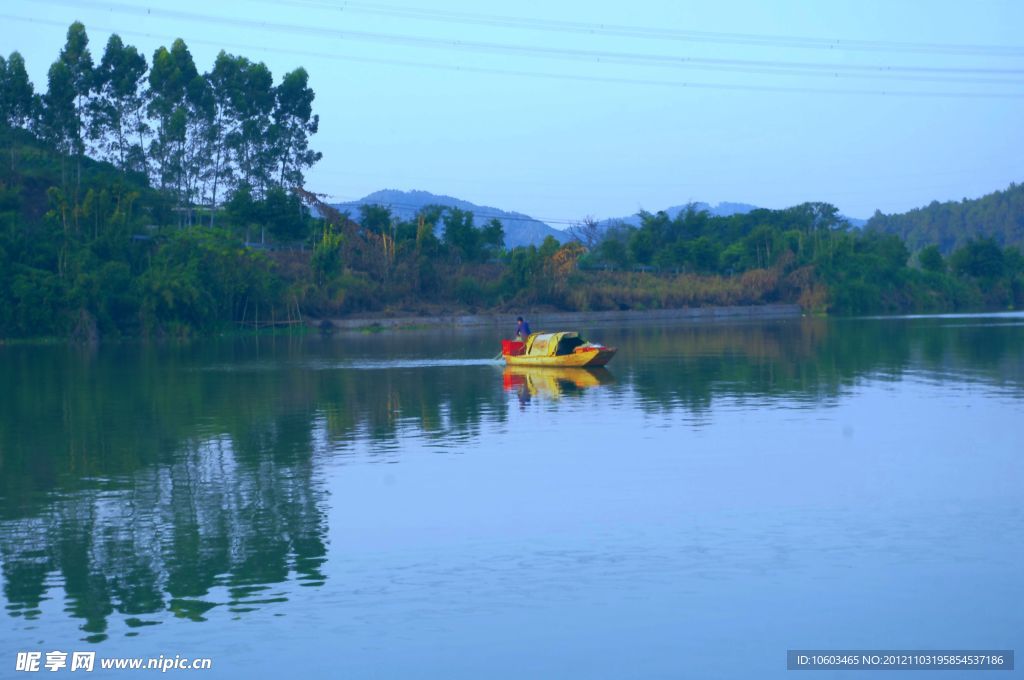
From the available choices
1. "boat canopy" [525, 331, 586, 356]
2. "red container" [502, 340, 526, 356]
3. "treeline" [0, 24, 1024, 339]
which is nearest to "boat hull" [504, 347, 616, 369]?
"boat canopy" [525, 331, 586, 356]

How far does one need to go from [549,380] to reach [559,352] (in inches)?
134

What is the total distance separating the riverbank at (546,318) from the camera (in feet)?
235

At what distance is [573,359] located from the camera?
35312 mm

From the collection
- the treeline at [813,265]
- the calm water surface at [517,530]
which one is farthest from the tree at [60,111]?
the calm water surface at [517,530]

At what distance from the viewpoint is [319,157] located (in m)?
93.9

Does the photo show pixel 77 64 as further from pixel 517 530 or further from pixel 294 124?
pixel 517 530

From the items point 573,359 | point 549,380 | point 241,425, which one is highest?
point 573,359

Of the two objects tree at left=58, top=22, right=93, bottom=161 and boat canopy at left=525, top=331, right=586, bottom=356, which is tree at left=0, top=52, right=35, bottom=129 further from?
boat canopy at left=525, top=331, right=586, bottom=356

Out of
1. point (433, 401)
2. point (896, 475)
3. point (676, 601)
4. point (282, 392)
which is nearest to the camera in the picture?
point (676, 601)

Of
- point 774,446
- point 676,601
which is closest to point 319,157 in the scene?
point 774,446

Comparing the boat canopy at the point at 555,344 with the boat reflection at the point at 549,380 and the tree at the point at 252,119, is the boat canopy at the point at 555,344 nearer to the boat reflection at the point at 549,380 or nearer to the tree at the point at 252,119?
the boat reflection at the point at 549,380

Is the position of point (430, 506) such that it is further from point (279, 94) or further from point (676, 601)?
point (279, 94)

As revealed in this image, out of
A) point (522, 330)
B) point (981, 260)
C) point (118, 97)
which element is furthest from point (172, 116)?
point (981, 260)

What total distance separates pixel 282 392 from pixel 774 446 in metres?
15.0
